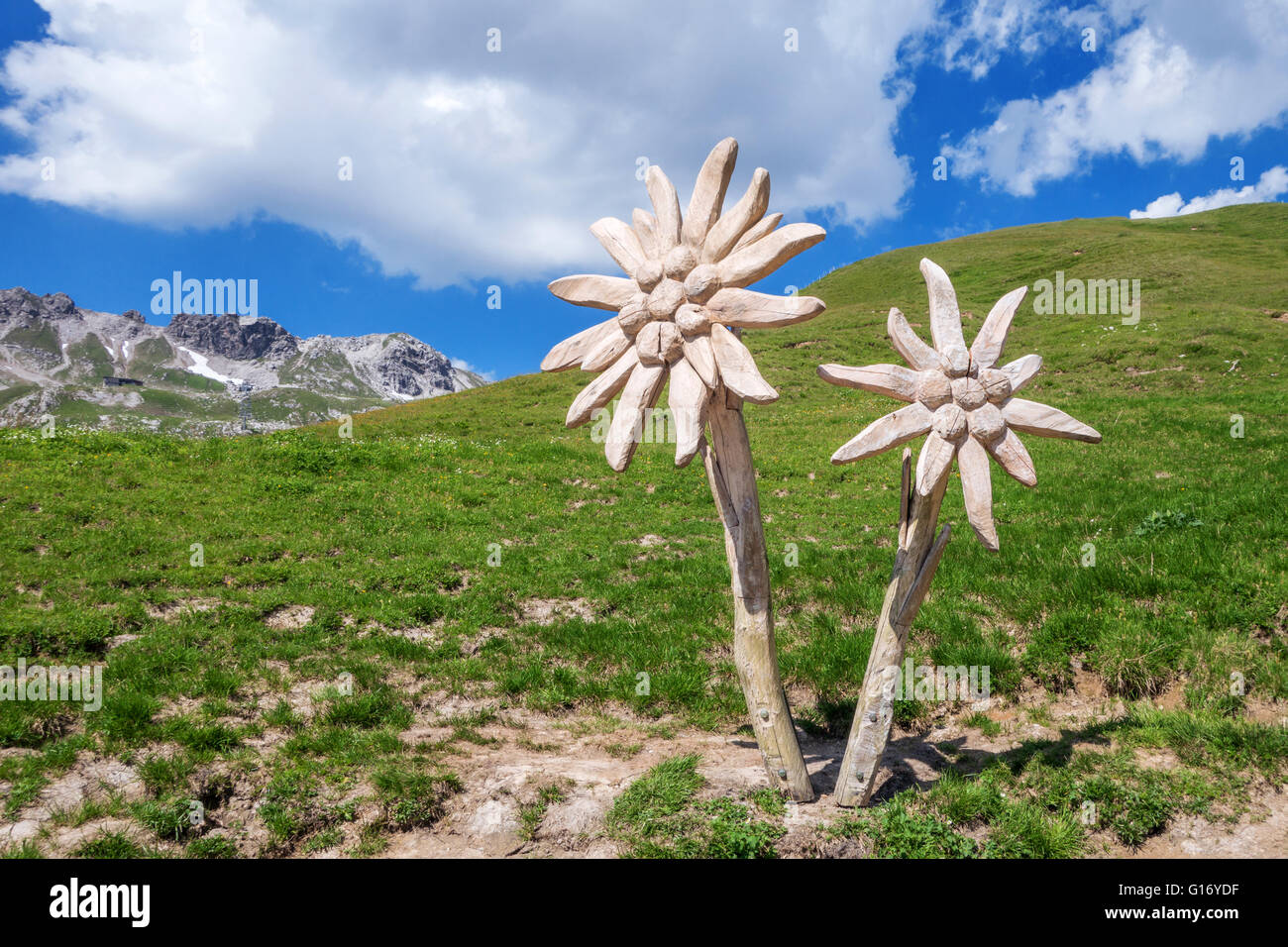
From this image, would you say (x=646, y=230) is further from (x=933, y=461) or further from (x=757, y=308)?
(x=933, y=461)

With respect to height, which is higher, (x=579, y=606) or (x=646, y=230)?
(x=646, y=230)

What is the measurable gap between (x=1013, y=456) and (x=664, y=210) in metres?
3.03

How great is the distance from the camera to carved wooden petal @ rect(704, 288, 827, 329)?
13.5ft

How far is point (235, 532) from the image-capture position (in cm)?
1212

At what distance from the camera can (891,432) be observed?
4.41m

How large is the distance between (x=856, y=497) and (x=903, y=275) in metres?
51.6

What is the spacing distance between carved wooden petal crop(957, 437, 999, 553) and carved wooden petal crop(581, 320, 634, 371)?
8.19ft

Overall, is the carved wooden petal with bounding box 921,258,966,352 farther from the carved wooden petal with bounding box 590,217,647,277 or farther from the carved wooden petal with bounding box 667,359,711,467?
the carved wooden petal with bounding box 590,217,647,277

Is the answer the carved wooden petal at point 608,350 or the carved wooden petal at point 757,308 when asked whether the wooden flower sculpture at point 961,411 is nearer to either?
the carved wooden petal at point 757,308

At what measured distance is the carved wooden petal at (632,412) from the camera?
448cm

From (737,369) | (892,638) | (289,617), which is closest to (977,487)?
(892,638)

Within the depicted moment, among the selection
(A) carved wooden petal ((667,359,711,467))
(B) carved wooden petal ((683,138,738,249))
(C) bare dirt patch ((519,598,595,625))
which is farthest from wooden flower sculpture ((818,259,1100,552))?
(C) bare dirt patch ((519,598,595,625))

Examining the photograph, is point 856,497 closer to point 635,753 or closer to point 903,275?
point 635,753

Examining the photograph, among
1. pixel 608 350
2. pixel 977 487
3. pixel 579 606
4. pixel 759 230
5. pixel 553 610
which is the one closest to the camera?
pixel 977 487
